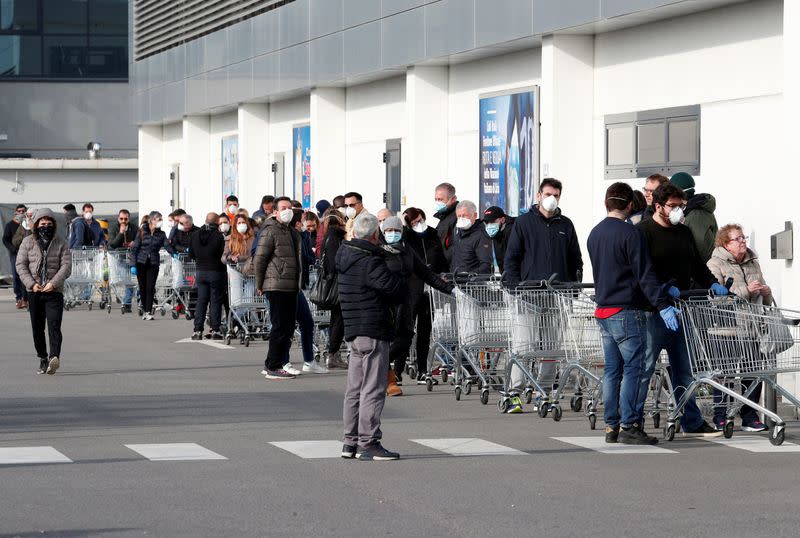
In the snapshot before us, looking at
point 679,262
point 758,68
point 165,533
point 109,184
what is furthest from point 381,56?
point 109,184

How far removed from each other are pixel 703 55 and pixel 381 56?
905 cm

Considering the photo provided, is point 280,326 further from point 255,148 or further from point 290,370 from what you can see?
point 255,148

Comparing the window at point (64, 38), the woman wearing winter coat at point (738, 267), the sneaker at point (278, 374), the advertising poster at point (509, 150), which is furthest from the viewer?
the window at point (64, 38)

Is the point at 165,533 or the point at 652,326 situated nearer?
the point at 165,533

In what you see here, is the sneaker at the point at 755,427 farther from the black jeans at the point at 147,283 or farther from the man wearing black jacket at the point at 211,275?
the black jeans at the point at 147,283

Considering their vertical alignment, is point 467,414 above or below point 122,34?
below

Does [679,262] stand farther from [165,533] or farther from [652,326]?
[165,533]

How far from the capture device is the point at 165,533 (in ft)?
28.2

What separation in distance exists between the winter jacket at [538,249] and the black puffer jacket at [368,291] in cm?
315

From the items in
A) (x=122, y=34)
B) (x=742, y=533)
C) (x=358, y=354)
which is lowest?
(x=742, y=533)

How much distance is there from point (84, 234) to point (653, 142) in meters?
16.3

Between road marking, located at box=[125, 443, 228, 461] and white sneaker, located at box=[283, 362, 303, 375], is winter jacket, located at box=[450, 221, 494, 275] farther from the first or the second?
road marking, located at box=[125, 443, 228, 461]

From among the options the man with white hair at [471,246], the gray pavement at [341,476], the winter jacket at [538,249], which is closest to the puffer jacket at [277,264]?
the gray pavement at [341,476]

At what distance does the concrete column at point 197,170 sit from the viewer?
4031 cm
